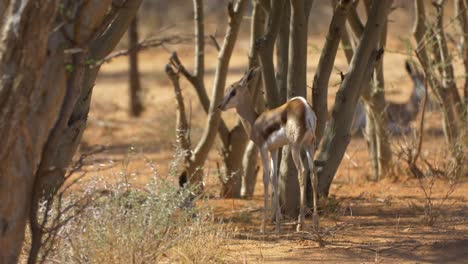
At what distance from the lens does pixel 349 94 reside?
7.73 meters

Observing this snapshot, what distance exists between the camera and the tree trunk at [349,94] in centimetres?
773

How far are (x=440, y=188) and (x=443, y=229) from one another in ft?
7.04

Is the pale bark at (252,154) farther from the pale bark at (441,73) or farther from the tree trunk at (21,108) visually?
the tree trunk at (21,108)

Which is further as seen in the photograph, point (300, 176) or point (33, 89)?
point (300, 176)

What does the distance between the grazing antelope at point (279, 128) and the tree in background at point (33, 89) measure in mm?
2265

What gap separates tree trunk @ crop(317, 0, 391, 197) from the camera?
773 cm

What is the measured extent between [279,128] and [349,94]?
41.1 inches

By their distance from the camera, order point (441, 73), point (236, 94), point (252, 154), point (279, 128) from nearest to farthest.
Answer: point (279, 128) → point (236, 94) → point (252, 154) → point (441, 73)

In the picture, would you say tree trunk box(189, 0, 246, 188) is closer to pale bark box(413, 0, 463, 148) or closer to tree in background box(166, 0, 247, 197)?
tree in background box(166, 0, 247, 197)

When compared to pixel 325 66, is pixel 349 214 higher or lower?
lower

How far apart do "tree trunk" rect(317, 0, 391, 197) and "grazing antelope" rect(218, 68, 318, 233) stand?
1.84 feet

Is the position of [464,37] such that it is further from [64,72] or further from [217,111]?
[64,72]

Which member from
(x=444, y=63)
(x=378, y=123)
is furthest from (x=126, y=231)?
(x=444, y=63)

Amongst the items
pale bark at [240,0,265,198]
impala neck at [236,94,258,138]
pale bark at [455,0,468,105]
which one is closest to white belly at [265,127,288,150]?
impala neck at [236,94,258,138]
